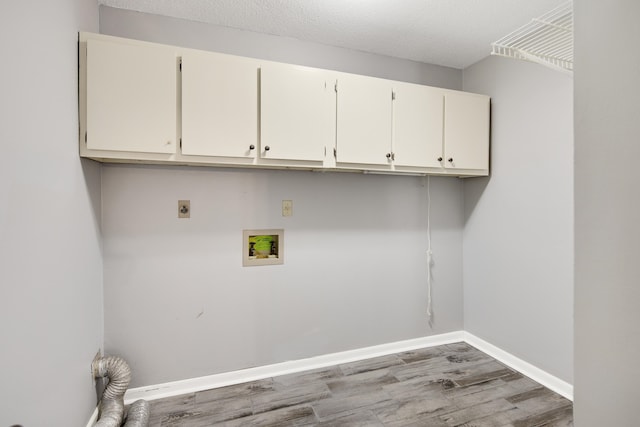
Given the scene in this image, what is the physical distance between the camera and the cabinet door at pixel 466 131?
94.7 inches

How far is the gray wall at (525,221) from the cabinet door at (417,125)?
584 millimetres

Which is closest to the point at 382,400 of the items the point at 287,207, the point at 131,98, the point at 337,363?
the point at 337,363

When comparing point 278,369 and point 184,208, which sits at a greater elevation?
point 184,208

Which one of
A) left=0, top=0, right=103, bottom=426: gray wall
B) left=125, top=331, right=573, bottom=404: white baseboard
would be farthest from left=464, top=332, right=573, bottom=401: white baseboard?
left=0, top=0, right=103, bottom=426: gray wall

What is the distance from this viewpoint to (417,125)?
2.31 m

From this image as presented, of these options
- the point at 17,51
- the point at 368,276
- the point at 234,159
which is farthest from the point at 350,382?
the point at 17,51

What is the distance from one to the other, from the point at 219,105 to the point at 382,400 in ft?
7.02

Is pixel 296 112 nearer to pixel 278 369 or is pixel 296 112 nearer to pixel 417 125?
pixel 417 125

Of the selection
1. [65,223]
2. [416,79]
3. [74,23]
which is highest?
[416,79]

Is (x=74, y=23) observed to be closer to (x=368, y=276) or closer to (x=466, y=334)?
(x=368, y=276)

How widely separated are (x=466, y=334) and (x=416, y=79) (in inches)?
93.7

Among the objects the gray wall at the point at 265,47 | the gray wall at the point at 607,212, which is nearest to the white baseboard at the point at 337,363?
the gray wall at the point at 607,212

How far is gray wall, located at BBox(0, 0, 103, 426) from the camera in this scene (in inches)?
39.6

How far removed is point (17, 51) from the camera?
1.05 m
